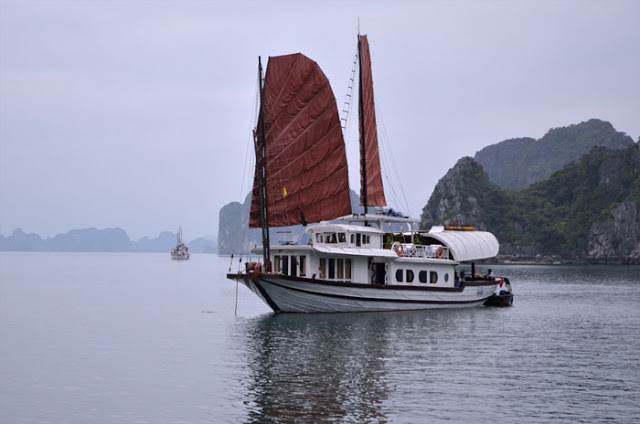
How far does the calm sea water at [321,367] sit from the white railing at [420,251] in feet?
11.7

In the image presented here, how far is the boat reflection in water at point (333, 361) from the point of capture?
904 inches

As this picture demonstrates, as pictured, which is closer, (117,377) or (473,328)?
(117,377)

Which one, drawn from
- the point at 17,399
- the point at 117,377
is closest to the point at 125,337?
the point at 117,377

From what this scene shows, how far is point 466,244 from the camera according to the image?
54188 millimetres

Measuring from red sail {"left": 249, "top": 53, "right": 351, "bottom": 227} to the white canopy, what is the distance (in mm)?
8134

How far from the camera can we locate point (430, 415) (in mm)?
22422

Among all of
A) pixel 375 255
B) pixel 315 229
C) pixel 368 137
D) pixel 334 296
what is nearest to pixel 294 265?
pixel 315 229

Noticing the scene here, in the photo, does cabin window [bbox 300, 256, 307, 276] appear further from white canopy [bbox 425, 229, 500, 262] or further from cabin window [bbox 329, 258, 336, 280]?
white canopy [bbox 425, 229, 500, 262]

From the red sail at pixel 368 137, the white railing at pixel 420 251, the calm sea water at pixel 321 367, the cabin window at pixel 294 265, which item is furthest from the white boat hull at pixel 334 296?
the red sail at pixel 368 137

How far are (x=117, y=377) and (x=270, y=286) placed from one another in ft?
56.3

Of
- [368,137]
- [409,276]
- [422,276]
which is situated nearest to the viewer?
[409,276]

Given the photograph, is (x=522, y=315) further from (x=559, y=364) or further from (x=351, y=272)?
(x=559, y=364)

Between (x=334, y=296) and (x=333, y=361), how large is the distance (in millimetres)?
15556

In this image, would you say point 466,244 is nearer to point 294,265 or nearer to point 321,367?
point 294,265
